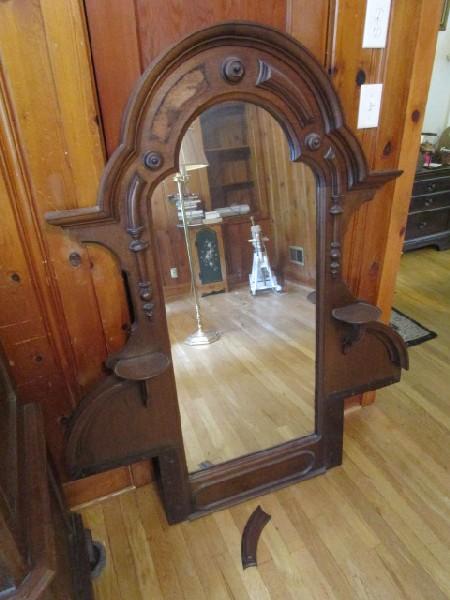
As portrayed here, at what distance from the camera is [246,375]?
4.89ft

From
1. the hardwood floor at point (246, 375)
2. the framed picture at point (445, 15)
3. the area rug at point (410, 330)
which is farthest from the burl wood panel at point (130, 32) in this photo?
the framed picture at point (445, 15)

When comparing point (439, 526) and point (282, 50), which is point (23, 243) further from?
point (439, 526)

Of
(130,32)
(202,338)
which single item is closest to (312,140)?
(130,32)

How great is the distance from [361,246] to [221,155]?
24.4 inches

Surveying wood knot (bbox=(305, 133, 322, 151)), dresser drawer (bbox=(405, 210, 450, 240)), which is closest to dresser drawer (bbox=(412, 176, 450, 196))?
dresser drawer (bbox=(405, 210, 450, 240))

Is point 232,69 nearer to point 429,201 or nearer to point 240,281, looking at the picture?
point 240,281

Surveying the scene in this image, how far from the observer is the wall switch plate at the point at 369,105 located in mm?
1127

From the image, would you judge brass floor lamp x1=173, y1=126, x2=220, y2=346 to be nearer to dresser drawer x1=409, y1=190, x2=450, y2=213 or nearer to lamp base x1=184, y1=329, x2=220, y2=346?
lamp base x1=184, y1=329, x2=220, y2=346

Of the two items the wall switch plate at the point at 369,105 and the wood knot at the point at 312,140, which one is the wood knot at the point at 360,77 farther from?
the wood knot at the point at 312,140

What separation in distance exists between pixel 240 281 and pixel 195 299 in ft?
0.58

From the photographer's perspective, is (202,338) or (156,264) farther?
(202,338)

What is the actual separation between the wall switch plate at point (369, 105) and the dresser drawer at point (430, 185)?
2749mm

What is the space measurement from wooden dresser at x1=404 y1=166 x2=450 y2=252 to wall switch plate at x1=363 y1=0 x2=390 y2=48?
279cm

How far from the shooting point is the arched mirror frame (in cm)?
89
